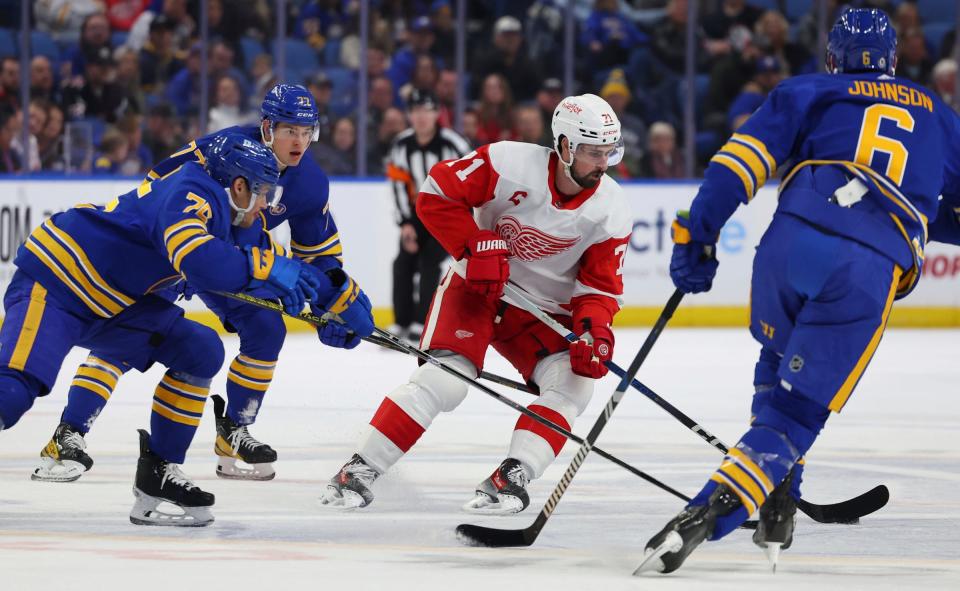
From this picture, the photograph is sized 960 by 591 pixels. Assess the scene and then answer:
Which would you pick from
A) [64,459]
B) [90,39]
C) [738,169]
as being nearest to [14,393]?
[64,459]

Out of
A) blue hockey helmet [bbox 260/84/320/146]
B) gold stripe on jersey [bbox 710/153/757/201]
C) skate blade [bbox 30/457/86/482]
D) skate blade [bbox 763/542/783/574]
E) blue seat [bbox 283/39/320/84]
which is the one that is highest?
gold stripe on jersey [bbox 710/153/757/201]

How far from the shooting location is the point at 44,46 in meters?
8.19

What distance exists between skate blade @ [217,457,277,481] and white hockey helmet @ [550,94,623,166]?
1.20 m

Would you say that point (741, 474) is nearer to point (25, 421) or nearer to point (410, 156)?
point (25, 421)

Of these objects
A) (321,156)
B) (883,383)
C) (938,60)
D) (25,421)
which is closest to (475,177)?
(25,421)

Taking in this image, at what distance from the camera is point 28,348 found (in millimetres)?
3375

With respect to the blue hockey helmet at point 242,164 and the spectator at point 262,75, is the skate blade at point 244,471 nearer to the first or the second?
the blue hockey helmet at point 242,164

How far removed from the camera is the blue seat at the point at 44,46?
8.12 m

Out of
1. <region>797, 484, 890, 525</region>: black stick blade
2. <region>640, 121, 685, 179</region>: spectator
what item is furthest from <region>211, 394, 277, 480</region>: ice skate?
<region>640, 121, 685, 179</region>: spectator

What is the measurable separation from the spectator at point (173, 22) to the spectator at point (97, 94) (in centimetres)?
18

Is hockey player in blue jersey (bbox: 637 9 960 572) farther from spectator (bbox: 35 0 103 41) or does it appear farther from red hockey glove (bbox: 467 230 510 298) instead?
spectator (bbox: 35 0 103 41)

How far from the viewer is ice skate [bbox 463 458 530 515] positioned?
3.64 m

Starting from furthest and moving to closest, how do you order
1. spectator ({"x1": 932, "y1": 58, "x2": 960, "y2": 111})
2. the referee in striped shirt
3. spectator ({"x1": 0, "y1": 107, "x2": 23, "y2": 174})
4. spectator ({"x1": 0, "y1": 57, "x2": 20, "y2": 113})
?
spectator ({"x1": 932, "y1": 58, "x2": 960, "y2": 111})
spectator ({"x1": 0, "y1": 57, "x2": 20, "y2": 113})
spectator ({"x1": 0, "y1": 107, "x2": 23, "y2": 174})
the referee in striped shirt

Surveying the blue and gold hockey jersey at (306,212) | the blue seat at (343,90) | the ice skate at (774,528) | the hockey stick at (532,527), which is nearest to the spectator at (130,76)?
the blue seat at (343,90)
